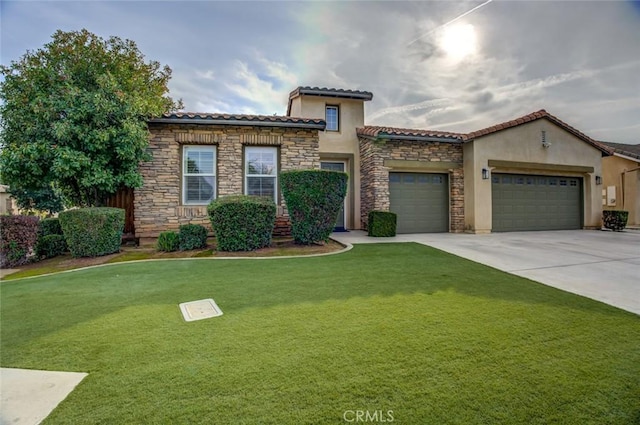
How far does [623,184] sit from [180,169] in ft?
70.5

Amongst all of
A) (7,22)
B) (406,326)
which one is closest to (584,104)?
(406,326)

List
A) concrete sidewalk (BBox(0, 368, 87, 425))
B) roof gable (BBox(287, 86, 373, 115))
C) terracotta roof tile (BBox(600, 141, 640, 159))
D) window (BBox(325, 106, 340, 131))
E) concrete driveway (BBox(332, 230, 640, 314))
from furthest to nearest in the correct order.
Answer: terracotta roof tile (BBox(600, 141, 640, 159)), window (BBox(325, 106, 340, 131)), roof gable (BBox(287, 86, 373, 115)), concrete driveway (BBox(332, 230, 640, 314)), concrete sidewalk (BBox(0, 368, 87, 425))

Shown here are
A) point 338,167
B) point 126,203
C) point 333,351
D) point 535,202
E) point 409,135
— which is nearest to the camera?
point 333,351

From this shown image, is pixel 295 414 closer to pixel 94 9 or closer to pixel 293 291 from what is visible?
pixel 293 291

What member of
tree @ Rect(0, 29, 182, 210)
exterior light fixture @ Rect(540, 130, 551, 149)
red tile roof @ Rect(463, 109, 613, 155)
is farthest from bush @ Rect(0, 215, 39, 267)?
exterior light fixture @ Rect(540, 130, 551, 149)

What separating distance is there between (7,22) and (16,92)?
3.81m

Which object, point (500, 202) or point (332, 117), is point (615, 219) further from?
point (332, 117)

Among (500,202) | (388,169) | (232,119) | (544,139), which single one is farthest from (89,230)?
(544,139)

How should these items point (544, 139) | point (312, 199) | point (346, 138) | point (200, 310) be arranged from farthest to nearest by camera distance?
point (346, 138)
point (544, 139)
point (312, 199)
point (200, 310)

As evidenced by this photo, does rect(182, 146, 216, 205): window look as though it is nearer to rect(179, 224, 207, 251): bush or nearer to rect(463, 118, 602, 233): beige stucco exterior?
rect(179, 224, 207, 251): bush

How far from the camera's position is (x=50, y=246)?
7.32 m

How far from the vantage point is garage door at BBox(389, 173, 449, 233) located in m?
11.3

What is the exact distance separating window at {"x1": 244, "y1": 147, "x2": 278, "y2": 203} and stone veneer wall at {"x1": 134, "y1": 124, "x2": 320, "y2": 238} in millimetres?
218

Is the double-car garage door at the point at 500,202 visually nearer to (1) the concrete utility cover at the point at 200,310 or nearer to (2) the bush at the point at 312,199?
(2) the bush at the point at 312,199
